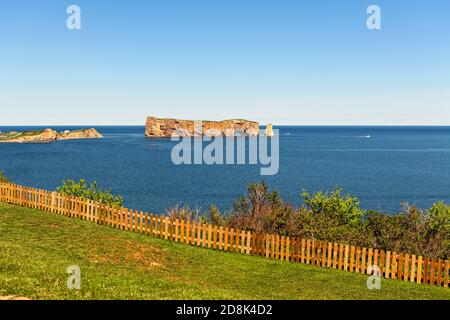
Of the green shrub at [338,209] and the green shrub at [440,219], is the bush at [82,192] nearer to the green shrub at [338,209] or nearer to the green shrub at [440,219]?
the green shrub at [338,209]

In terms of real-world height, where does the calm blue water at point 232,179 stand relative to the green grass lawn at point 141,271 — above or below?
below

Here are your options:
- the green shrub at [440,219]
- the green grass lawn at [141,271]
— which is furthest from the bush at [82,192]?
the green shrub at [440,219]

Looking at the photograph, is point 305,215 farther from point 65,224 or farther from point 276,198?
point 65,224

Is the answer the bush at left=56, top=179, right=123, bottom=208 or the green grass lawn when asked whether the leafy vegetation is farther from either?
the bush at left=56, top=179, right=123, bottom=208

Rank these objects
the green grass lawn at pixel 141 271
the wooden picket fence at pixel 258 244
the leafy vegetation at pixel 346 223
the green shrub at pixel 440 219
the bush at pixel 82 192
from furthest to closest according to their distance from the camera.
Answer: the bush at pixel 82 192, the green shrub at pixel 440 219, the leafy vegetation at pixel 346 223, the wooden picket fence at pixel 258 244, the green grass lawn at pixel 141 271

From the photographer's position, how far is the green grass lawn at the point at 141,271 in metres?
9.86

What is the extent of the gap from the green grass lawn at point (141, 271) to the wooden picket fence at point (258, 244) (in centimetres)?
54

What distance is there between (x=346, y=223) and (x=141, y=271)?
48.0 feet

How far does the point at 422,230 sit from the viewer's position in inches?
828

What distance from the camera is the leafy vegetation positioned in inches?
789

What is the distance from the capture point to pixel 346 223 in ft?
80.6

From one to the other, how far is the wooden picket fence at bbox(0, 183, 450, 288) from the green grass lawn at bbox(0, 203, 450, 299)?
0.54 metres

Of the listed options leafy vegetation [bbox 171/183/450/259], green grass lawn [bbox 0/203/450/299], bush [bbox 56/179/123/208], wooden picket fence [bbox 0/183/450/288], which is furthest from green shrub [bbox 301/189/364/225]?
bush [bbox 56/179/123/208]
